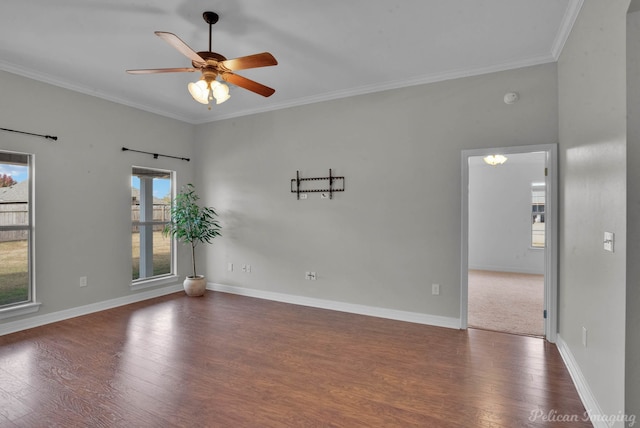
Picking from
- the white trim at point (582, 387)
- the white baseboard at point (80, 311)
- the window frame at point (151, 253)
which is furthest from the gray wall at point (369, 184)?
the white trim at point (582, 387)

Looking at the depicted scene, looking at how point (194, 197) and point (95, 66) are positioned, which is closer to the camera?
point (95, 66)

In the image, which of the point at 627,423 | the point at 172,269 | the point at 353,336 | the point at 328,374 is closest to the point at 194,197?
the point at 172,269

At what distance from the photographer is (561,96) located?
3.21 meters

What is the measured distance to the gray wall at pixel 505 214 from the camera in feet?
23.7

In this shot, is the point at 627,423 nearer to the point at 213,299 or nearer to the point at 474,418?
the point at 474,418

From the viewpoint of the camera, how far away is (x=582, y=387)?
7.68ft

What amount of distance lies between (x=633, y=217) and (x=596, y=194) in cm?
59

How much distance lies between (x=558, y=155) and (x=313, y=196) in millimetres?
2826

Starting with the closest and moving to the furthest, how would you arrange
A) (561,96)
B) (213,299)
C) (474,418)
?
(474,418) → (561,96) → (213,299)

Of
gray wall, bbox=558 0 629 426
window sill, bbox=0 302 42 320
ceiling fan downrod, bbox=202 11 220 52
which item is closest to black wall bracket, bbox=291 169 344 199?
ceiling fan downrod, bbox=202 11 220 52

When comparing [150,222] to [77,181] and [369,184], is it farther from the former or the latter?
[369,184]

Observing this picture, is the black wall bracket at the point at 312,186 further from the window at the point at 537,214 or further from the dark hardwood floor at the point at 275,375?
the window at the point at 537,214

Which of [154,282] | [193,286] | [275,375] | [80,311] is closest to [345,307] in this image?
[275,375]

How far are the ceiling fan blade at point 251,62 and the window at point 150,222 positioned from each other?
3124 mm
